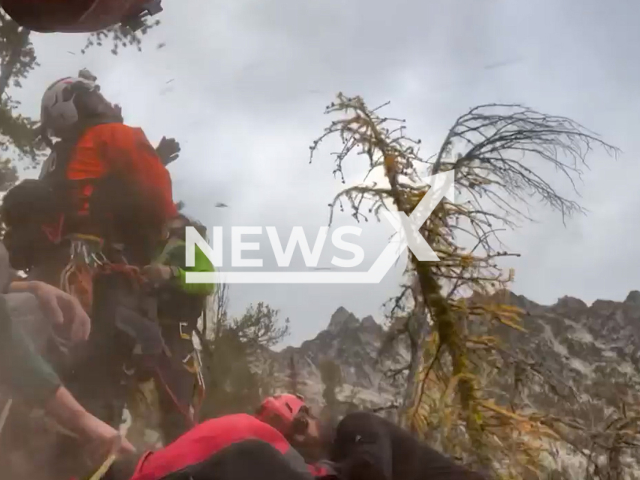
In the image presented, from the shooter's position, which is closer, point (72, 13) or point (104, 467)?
point (104, 467)

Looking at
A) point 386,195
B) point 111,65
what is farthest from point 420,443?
point 111,65

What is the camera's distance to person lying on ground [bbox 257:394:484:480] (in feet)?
1.70

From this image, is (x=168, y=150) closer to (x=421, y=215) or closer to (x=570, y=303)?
(x=421, y=215)

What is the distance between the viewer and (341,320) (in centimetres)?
68

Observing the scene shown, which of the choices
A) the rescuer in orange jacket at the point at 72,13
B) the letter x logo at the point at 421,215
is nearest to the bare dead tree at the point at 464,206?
the letter x logo at the point at 421,215

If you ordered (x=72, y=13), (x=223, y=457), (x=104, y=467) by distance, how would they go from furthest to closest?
(x=72, y=13), (x=104, y=467), (x=223, y=457)

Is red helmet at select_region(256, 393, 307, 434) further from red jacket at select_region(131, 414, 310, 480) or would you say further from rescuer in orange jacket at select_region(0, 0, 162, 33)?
rescuer in orange jacket at select_region(0, 0, 162, 33)

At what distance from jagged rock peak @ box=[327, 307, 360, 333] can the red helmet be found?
0.08 m

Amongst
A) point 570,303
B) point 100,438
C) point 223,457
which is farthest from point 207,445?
point 570,303

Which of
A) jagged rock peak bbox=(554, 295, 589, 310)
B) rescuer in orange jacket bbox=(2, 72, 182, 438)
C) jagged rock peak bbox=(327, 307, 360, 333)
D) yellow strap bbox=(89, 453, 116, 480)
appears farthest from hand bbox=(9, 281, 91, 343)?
jagged rock peak bbox=(554, 295, 589, 310)

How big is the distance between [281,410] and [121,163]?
33cm

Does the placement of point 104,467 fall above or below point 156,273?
below

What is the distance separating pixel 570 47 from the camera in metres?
0.77

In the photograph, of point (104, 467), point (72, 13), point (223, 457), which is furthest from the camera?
point (72, 13)
